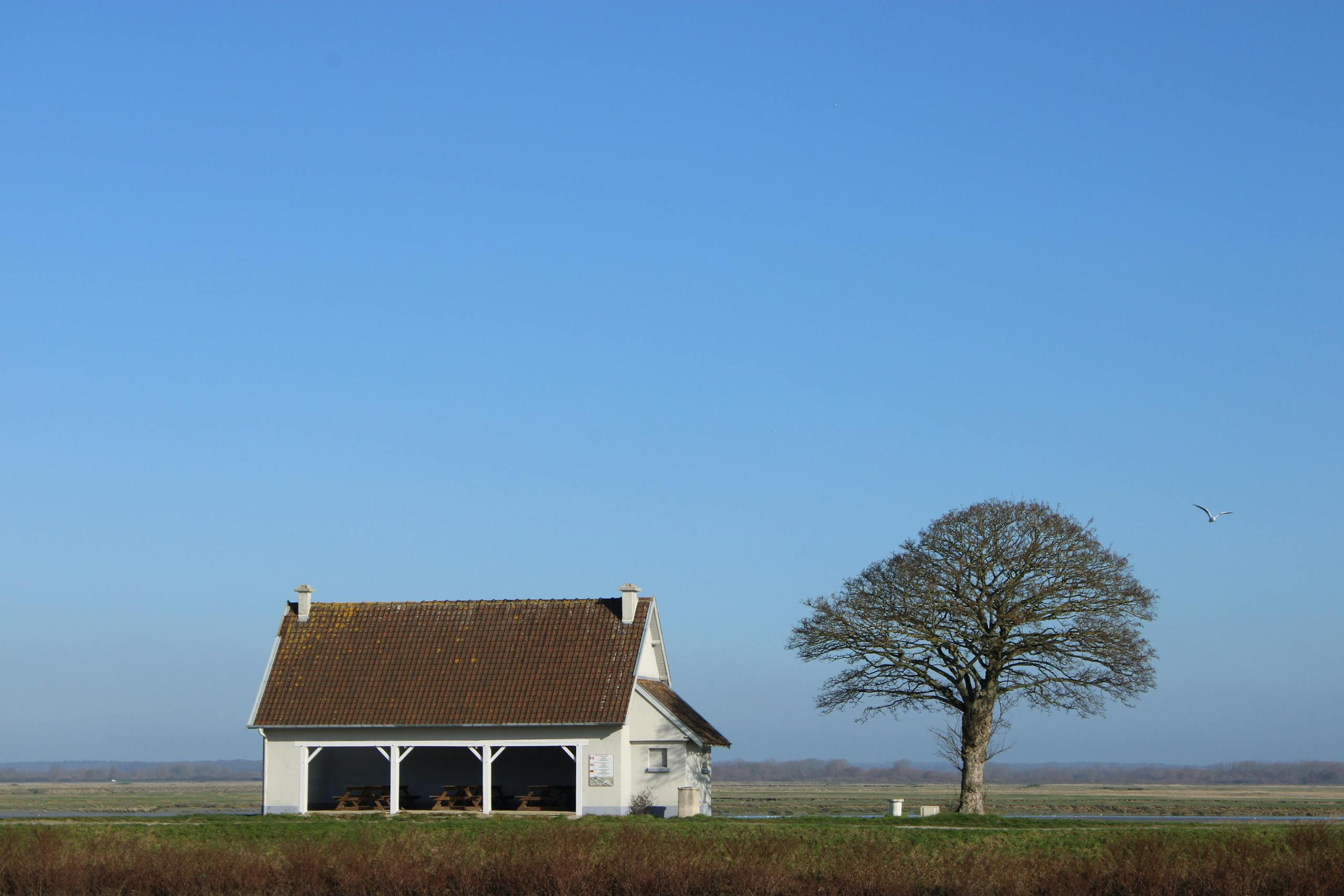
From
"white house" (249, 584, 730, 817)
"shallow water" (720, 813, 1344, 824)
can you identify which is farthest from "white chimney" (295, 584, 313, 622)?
"shallow water" (720, 813, 1344, 824)

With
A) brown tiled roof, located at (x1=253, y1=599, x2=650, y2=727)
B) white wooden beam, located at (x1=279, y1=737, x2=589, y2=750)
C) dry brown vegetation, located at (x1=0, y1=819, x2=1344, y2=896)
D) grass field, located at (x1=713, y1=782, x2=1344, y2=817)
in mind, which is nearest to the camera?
dry brown vegetation, located at (x1=0, y1=819, x2=1344, y2=896)

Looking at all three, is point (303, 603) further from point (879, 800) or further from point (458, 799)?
point (879, 800)

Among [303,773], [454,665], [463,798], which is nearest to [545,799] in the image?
[463,798]

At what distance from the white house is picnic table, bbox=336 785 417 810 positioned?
51 millimetres

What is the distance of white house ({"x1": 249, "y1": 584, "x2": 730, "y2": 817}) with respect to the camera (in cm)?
3850

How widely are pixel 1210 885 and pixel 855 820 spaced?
16.4m

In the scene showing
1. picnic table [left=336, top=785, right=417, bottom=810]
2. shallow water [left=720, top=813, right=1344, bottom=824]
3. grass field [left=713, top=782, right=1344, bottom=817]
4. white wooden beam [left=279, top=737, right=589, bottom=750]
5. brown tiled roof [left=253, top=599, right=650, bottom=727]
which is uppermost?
brown tiled roof [left=253, top=599, right=650, bottom=727]

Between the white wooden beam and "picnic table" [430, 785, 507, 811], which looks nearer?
the white wooden beam

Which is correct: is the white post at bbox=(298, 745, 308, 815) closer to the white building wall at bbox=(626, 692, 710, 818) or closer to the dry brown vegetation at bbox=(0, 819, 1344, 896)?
the white building wall at bbox=(626, 692, 710, 818)

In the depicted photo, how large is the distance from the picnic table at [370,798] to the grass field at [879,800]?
15.1 metres

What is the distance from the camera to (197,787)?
133 metres

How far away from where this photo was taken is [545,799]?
39.0 meters

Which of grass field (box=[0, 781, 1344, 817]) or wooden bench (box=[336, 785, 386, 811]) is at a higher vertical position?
wooden bench (box=[336, 785, 386, 811])

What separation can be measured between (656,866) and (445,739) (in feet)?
60.5
